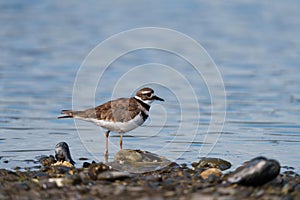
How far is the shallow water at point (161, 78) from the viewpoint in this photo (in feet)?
43.3

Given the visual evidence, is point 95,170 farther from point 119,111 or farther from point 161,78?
point 161,78

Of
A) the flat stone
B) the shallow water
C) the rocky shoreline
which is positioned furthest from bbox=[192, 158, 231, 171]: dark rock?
the rocky shoreline

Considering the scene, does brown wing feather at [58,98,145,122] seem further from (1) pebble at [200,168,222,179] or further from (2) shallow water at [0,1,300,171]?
(1) pebble at [200,168,222,179]

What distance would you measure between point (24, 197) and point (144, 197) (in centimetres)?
156

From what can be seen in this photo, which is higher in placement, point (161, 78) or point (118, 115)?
point (161, 78)

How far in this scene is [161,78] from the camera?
1961 cm

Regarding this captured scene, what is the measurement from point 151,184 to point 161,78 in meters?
10.4

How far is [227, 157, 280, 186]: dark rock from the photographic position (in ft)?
29.6

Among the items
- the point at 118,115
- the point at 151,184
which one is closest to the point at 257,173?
the point at 151,184

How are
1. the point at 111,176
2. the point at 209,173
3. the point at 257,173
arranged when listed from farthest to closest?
the point at 209,173 → the point at 111,176 → the point at 257,173

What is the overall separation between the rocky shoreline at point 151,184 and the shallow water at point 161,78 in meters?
1.64

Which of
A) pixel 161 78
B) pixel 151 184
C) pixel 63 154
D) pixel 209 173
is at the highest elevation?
pixel 161 78

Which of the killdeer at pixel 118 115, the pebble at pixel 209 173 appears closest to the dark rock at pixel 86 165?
the killdeer at pixel 118 115

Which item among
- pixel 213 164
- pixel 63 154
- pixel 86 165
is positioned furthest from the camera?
pixel 63 154
